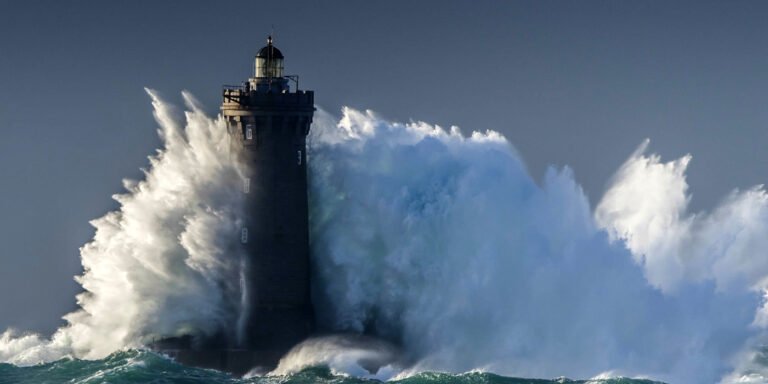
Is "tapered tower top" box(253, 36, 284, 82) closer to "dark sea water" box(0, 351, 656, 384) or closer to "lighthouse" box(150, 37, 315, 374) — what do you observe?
"lighthouse" box(150, 37, 315, 374)

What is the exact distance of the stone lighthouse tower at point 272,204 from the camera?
291 feet

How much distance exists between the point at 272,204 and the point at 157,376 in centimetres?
735

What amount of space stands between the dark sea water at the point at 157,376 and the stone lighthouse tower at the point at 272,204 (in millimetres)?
2124

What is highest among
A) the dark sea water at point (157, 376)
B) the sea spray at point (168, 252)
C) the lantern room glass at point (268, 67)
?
the lantern room glass at point (268, 67)

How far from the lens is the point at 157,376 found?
288ft

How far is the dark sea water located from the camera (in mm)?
87375

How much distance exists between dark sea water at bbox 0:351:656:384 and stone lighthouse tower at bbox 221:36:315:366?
6.97 feet

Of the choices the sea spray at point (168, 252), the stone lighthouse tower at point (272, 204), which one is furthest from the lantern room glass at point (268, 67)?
the sea spray at point (168, 252)

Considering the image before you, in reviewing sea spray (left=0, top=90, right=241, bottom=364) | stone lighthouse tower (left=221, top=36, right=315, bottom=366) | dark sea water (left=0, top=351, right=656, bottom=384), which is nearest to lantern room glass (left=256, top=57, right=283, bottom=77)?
stone lighthouse tower (left=221, top=36, right=315, bottom=366)

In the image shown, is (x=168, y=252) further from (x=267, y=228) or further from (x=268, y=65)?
(x=268, y=65)

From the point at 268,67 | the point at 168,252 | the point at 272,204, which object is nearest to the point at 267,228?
the point at 272,204

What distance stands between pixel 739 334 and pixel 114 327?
75.6 feet

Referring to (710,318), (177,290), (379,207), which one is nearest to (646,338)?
(710,318)

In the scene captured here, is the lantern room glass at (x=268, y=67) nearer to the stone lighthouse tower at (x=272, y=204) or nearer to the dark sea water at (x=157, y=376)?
the stone lighthouse tower at (x=272, y=204)
